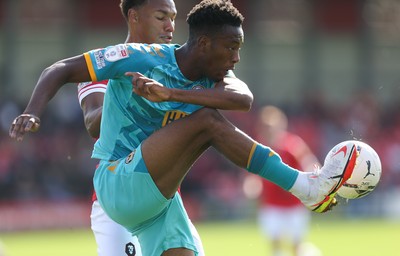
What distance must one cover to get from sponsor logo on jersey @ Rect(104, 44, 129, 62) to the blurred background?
44.5 ft

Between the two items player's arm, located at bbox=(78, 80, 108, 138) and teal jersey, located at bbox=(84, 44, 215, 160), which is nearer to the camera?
teal jersey, located at bbox=(84, 44, 215, 160)

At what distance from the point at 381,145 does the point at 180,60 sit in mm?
17216

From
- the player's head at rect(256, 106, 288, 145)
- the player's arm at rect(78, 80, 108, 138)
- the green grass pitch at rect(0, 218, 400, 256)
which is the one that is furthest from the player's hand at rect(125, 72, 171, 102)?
the green grass pitch at rect(0, 218, 400, 256)

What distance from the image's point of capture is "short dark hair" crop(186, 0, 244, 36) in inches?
264

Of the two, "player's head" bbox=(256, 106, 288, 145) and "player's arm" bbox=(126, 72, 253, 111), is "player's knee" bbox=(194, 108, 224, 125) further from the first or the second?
"player's head" bbox=(256, 106, 288, 145)

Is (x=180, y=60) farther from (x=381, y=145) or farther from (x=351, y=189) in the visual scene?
(x=381, y=145)

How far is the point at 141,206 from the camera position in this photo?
669 centimetres

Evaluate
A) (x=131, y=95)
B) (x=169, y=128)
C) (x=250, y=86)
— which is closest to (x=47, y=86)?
(x=131, y=95)

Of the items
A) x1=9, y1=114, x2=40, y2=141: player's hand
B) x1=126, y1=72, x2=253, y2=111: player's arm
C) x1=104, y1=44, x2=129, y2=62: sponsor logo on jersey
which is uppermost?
x1=104, y1=44, x2=129, y2=62: sponsor logo on jersey

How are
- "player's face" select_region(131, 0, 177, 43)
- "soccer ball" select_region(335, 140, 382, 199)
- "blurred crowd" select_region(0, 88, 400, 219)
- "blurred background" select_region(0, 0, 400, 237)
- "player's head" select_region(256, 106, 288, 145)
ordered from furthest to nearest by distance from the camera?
"blurred background" select_region(0, 0, 400, 237) → "blurred crowd" select_region(0, 88, 400, 219) → "player's head" select_region(256, 106, 288, 145) → "player's face" select_region(131, 0, 177, 43) → "soccer ball" select_region(335, 140, 382, 199)

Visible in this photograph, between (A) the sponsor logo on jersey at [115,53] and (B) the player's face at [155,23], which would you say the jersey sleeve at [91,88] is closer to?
(B) the player's face at [155,23]

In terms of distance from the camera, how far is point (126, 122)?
691 centimetres

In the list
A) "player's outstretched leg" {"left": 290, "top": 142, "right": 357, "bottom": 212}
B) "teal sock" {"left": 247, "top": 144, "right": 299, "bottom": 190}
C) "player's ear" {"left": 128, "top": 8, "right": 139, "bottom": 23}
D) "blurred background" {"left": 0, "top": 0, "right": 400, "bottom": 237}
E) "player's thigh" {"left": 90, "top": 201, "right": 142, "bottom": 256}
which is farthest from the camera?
"blurred background" {"left": 0, "top": 0, "right": 400, "bottom": 237}

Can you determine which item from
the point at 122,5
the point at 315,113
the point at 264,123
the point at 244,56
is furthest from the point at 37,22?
the point at 122,5
